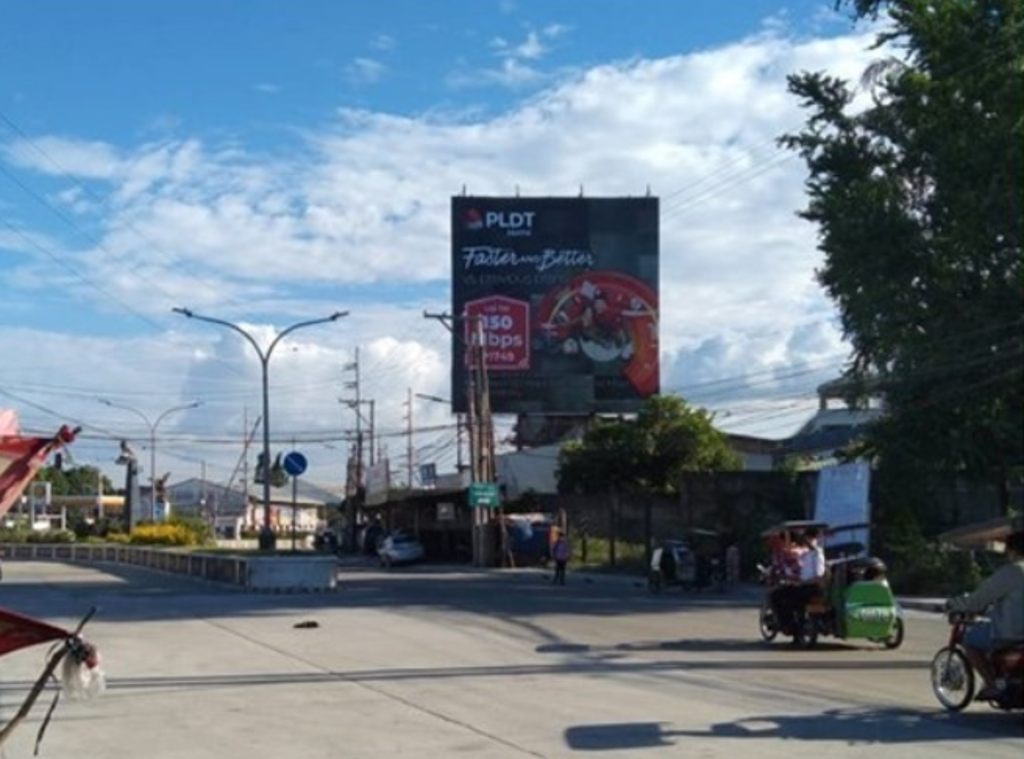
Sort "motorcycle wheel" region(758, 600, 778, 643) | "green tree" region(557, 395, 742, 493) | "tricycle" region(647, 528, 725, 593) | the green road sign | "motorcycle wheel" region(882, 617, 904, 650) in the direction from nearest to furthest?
1. "motorcycle wheel" region(882, 617, 904, 650)
2. "motorcycle wheel" region(758, 600, 778, 643)
3. "tricycle" region(647, 528, 725, 593)
4. the green road sign
5. "green tree" region(557, 395, 742, 493)

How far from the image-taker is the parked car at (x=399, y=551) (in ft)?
229

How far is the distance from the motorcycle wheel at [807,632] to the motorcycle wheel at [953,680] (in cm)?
730

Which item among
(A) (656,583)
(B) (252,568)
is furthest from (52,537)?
(A) (656,583)

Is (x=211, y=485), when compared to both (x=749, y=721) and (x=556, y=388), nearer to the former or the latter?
(x=556, y=388)

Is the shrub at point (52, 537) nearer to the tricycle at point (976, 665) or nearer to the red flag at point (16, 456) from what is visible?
the tricycle at point (976, 665)

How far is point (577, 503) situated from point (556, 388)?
239 inches

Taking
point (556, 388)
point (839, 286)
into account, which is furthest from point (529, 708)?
point (556, 388)

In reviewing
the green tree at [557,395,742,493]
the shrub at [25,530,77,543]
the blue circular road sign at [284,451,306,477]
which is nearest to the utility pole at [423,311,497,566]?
the green tree at [557,395,742,493]

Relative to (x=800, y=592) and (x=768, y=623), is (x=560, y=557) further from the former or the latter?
(x=800, y=592)

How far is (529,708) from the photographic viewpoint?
14.7 m

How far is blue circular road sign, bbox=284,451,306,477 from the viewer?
136 ft

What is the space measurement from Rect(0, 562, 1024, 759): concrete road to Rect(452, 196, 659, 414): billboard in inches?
1563

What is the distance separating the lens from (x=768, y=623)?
2250 cm

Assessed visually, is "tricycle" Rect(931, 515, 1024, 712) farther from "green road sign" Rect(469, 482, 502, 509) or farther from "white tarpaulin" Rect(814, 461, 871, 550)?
"green road sign" Rect(469, 482, 502, 509)
